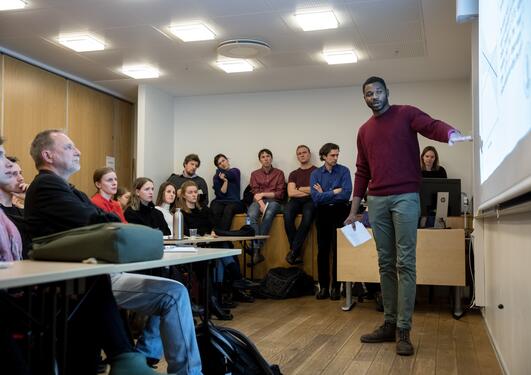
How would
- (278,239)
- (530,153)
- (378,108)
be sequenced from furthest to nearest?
1. (278,239)
2. (378,108)
3. (530,153)

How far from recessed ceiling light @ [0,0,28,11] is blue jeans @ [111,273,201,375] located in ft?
11.0

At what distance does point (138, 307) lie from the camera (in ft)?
6.48

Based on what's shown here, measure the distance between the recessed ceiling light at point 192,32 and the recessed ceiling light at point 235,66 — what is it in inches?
32.8

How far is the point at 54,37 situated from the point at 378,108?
3646 mm

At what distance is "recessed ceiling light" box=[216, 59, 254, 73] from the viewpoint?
6.08 meters

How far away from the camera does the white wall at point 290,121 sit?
6.80 meters

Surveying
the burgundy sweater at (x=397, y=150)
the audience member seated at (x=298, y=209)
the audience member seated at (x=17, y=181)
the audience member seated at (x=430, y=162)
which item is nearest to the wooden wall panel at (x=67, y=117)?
the audience member seated at (x=17, y=181)

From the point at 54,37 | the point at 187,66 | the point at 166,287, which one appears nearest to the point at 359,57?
the point at 187,66

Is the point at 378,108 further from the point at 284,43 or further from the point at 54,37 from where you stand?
the point at 54,37

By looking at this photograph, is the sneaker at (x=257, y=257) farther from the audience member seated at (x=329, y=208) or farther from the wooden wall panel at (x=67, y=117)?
the wooden wall panel at (x=67, y=117)

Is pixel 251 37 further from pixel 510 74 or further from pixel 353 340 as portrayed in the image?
pixel 510 74

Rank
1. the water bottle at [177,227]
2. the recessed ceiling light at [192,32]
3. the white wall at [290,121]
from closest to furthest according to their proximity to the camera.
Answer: the water bottle at [177,227] < the recessed ceiling light at [192,32] < the white wall at [290,121]

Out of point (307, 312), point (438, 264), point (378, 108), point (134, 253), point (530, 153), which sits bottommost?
point (307, 312)

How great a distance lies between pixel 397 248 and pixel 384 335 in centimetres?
55
